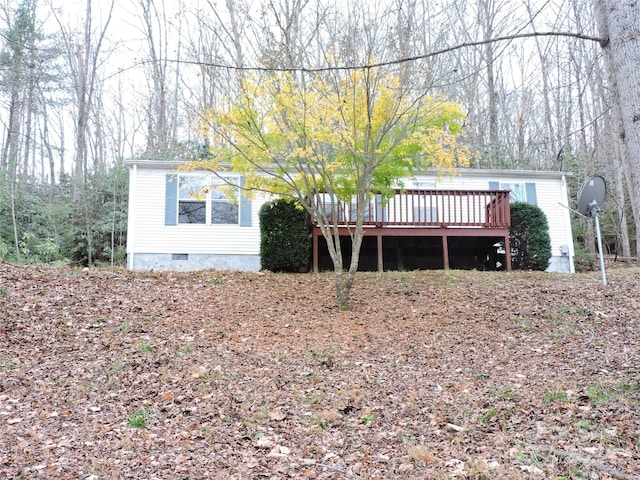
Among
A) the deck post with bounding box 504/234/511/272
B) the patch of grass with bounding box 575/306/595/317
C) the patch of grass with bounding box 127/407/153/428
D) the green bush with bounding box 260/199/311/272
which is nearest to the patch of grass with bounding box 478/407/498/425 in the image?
the patch of grass with bounding box 127/407/153/428

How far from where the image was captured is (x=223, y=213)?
11.8m

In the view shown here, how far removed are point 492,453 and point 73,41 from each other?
19.8 m

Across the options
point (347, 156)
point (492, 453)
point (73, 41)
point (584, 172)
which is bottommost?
point (492, 453)

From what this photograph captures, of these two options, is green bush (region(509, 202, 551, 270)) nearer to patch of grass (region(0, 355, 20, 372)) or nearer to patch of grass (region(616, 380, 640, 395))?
patch of grass (region(616, 380, 640, 395))

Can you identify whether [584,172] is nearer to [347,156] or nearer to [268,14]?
[347,156]

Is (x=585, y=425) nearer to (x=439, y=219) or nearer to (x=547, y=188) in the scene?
(x=439, y=219)

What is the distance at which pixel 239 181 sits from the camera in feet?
38.2

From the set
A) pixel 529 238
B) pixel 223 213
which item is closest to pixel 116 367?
pixel 223 213

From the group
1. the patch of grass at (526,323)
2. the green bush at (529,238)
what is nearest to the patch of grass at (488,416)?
the patch of grass at (526,323)

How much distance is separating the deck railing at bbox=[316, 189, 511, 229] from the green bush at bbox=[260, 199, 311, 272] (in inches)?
35.0

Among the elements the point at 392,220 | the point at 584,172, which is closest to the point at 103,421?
the point at 392,220

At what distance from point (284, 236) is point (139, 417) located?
623cm

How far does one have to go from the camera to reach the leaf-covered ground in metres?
3.25

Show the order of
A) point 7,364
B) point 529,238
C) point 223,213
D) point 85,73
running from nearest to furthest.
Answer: point 7,364
point 529,238
point 223,213
point 85,73
